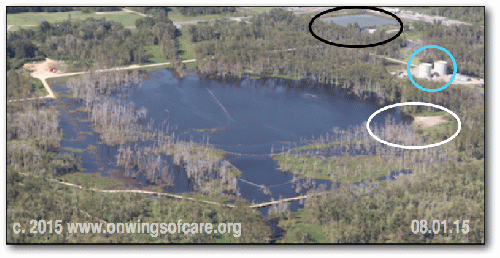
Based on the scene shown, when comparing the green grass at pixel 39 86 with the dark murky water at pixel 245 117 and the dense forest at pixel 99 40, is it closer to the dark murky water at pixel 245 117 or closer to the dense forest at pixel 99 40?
the dark murky water at pixel 245 117

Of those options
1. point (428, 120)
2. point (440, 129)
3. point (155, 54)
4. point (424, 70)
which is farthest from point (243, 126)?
point (155, 54)

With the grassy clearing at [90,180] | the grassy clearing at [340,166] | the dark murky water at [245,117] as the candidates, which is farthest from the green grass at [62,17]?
the grassy clearing at [340,166]

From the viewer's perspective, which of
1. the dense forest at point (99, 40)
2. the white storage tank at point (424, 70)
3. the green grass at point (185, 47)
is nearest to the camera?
the white storage tank at point (424, 70)

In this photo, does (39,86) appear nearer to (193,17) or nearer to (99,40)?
(99,40)

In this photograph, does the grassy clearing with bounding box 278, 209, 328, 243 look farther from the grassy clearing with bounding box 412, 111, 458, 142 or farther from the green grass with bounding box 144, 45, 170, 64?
the green grass with bounding box 144, 45, 170, 64

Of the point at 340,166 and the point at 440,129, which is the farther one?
the point at 440,129

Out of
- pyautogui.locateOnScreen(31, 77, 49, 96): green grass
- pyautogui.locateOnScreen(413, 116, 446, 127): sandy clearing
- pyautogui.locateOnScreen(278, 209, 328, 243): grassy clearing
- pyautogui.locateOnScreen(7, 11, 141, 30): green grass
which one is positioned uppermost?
pyautogui.locateOnScreen(7, 11, 141, 30): green grass

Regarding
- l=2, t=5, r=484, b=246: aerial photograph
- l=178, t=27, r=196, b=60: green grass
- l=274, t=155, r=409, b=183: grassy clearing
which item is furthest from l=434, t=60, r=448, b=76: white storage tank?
l=178, t=27, r=196, b=60: green grass
